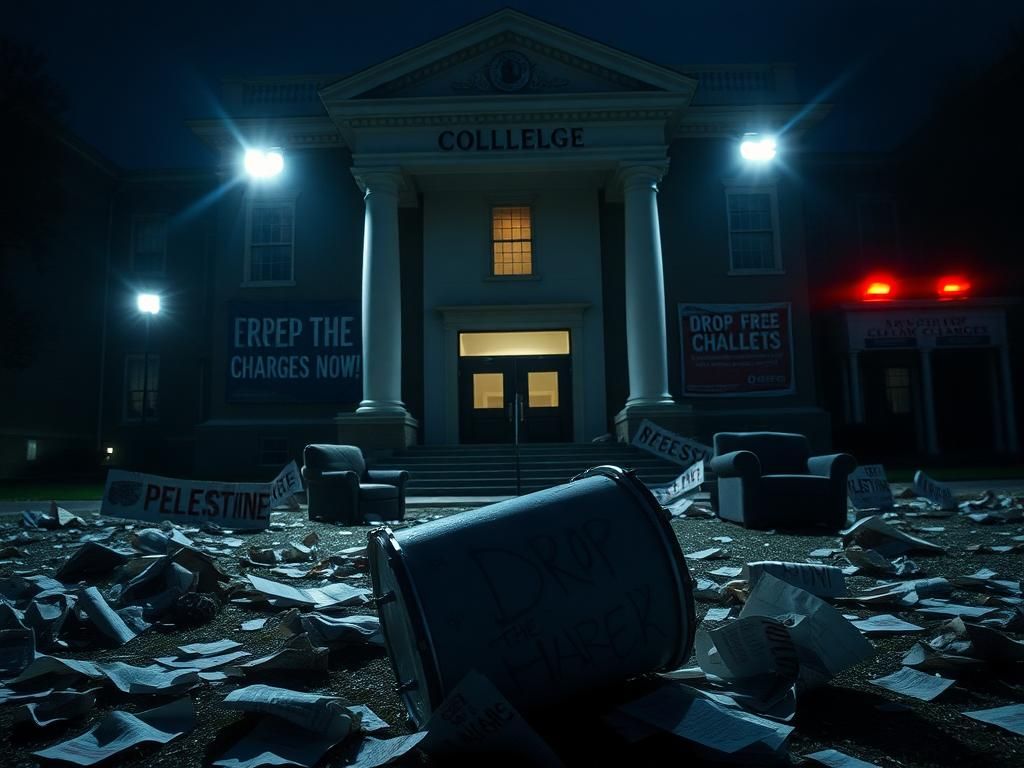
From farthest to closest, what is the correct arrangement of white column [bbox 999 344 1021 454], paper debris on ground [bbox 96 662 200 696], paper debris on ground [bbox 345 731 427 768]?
white column [bbox 999 344 1021 454] → paper debris on ground [bbox 96 662 200 696] → paper debris on ground [bbox 345 731 427 768]

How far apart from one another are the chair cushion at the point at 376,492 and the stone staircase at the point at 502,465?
353 centimetres

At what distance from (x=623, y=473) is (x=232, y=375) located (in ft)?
59.1

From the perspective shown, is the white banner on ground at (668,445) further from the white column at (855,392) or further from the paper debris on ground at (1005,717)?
the paper debris on ground at (1005,717)

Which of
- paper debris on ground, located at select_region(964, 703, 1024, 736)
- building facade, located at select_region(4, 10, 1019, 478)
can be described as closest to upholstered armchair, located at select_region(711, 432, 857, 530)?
paper debris on ground, located at select_region(964, 703, 1024, 736)

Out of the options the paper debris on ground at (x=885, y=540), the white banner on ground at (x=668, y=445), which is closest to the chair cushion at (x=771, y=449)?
the paper debris on ground at (x=885, y=540)

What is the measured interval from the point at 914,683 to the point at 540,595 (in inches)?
57.4

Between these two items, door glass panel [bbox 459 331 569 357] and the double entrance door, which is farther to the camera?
door glass panel [bbox 459 331 569 357]

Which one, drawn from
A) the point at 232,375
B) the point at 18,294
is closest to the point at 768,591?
the point at 232,375

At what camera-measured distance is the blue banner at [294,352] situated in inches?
725

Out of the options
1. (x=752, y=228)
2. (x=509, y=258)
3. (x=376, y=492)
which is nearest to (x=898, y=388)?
(x=752, y=228)

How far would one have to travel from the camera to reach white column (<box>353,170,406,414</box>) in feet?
54.1

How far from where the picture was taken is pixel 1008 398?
20.1m

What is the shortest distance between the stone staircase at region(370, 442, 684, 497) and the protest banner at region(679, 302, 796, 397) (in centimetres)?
348

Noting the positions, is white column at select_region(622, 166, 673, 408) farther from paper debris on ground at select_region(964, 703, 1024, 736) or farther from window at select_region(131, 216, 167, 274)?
window at select_region(131, 216, 167, 274)
